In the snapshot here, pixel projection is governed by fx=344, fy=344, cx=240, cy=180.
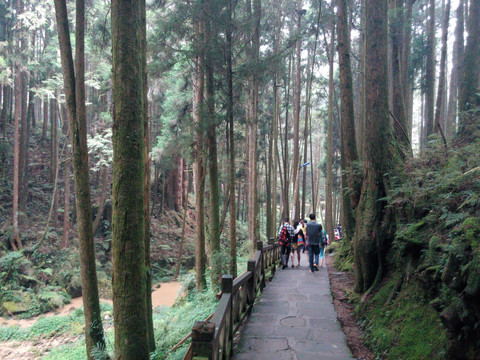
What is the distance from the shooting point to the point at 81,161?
5.96 metres

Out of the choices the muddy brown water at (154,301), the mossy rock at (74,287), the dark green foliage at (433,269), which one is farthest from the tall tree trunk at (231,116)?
the mossy rock at (74,287)

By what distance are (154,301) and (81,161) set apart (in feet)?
36.7

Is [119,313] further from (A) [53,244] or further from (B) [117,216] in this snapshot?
(A) [53,244]

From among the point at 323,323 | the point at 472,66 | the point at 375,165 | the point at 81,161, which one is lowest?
the point at 323,323

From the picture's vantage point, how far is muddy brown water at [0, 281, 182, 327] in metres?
12.4

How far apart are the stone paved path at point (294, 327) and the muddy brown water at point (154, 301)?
5801 millimetres

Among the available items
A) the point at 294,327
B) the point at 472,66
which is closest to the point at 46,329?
the point at 294,327

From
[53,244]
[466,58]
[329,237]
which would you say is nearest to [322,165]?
[329,237]

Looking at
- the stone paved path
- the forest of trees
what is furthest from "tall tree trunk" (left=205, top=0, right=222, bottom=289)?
the stone paved path

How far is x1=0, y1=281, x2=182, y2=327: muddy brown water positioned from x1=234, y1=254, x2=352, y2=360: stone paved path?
19.0 feet

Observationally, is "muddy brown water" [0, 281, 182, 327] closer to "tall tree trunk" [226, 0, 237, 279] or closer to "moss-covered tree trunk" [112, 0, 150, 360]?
"tall tree trunk" [226, 0, 237, 279]

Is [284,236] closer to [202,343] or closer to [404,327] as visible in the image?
[404,327]

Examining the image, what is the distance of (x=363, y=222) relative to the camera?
659cm

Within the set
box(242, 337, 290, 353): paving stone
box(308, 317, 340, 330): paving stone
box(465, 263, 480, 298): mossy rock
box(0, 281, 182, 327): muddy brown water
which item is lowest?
box(0, 281, 182, 327): muddy brown water
